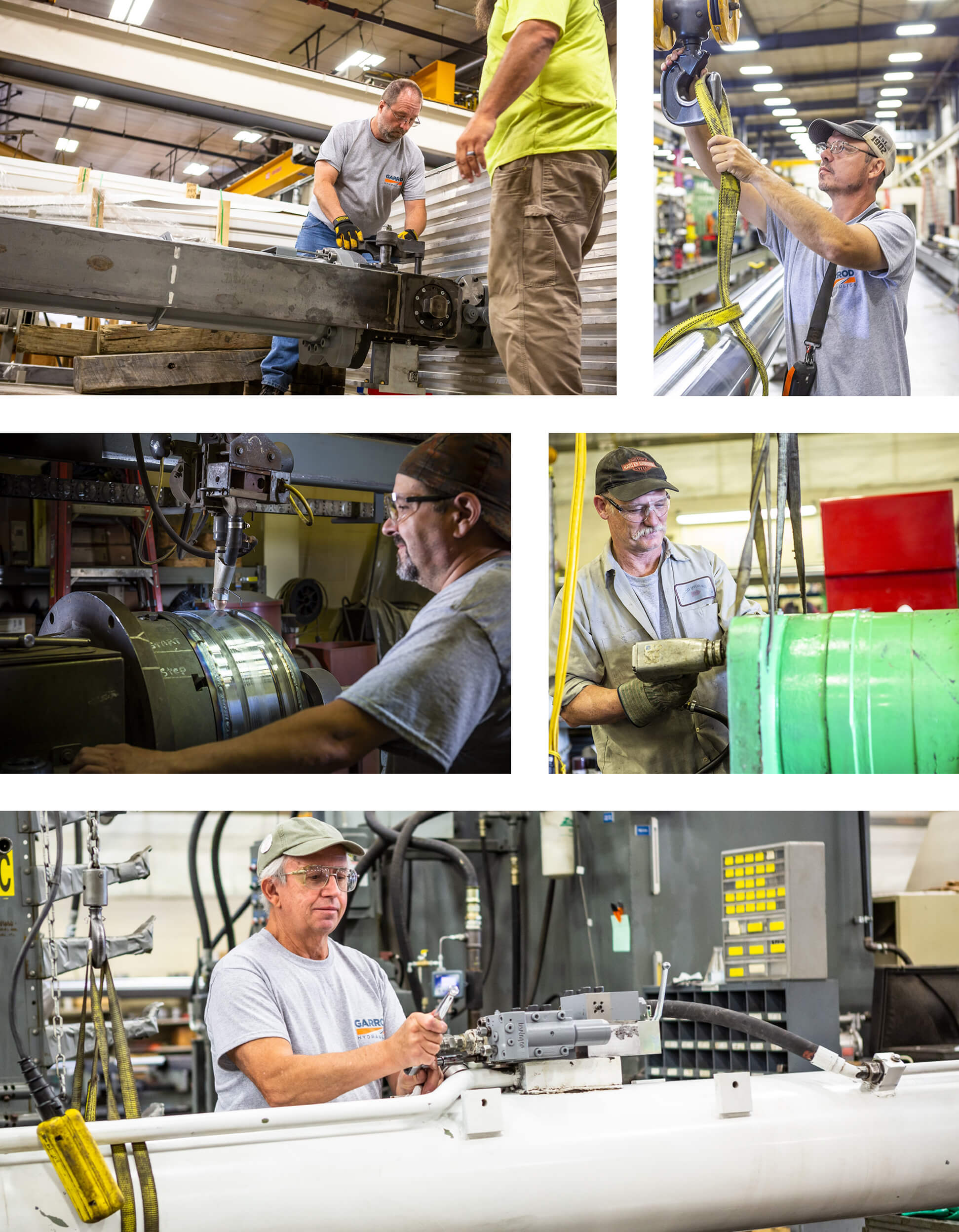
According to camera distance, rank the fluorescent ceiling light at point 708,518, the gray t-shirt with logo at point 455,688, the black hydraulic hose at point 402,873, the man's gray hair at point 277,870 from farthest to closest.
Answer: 1. the fluorescent ceiling light at point 708,518
2. the black hydraulic hose at point 402,873
3. the man's gray hair at point 277,870
4. the gray t-shirt with logo at point 455,688

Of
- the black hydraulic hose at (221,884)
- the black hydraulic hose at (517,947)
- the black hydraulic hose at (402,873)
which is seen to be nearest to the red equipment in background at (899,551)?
the black hydraulic hose at (402,873)

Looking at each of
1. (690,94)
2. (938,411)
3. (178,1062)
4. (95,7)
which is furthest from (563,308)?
(178,1062)

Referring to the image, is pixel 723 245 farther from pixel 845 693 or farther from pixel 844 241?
pixel 845 693

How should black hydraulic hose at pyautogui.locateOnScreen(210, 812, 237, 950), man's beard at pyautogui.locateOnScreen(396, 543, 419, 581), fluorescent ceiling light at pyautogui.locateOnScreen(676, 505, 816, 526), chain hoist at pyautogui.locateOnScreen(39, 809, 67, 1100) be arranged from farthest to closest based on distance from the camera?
1. fluorescent ceiling light at pyautogui.locateOnScreen(676, 505, 816, 526)
2. black hydraulic hose at pyautogui.locateOnScreen(210, 812, 237, 950)
3. chain hoist at pyautogui.locateOnScreen(39, 809, 67, 1100)
4. man's beard at pyautogui.locateOnScreen(396, 543, 419, 581)

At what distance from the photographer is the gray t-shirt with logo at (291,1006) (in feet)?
6.59

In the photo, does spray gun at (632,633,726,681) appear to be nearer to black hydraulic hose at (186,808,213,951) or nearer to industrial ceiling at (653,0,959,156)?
industrial ceiling at (653,0,959,156)

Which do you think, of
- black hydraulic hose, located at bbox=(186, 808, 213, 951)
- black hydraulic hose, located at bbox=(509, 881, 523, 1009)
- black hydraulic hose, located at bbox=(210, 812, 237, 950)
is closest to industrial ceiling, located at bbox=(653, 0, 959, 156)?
black hydraulic hose, located at bbox=(210, 812, 237, 950)

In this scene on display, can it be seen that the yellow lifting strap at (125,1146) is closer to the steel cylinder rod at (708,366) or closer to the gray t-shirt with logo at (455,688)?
the gray t-shirt with logo at (455,688)

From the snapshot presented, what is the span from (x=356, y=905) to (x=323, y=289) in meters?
3.42

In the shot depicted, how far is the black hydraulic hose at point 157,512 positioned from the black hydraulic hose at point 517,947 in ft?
11.2

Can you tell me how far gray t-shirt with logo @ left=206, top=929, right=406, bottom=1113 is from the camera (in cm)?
201

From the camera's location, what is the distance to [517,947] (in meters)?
4.97

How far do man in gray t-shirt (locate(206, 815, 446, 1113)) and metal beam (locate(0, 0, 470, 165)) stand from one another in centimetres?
141

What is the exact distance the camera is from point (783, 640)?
5.87ft
